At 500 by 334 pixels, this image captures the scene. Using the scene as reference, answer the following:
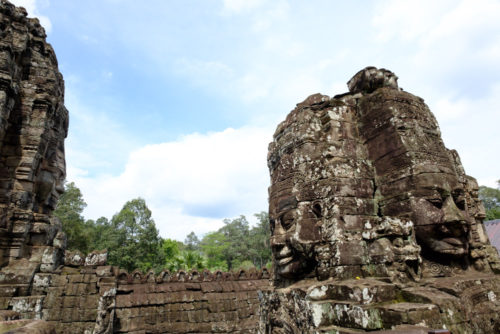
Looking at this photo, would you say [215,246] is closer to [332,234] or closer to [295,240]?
[295,240]

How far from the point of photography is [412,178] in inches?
124

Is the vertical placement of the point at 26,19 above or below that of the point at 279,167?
above

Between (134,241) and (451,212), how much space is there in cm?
2518

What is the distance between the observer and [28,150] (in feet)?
19.7

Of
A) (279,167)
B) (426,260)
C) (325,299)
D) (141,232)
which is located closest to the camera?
(325,299)

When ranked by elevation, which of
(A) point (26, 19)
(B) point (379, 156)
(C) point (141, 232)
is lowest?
(B) point (379, 156)

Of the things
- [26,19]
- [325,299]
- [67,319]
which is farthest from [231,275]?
[26,19]

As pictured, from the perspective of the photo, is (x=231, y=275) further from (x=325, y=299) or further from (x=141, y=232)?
(x=141, y=232)

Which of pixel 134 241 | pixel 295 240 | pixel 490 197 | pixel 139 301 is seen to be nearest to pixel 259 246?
pixel 134 241

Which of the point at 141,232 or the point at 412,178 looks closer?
the point at 412,178

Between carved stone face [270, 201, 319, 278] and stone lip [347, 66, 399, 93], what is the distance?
2029 millimetres

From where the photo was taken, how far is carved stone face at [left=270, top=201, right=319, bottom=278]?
10.7 ft

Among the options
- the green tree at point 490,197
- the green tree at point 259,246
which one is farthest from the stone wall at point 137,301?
the green tree at point 490,197

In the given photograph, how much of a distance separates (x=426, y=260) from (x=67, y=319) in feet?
20.9
